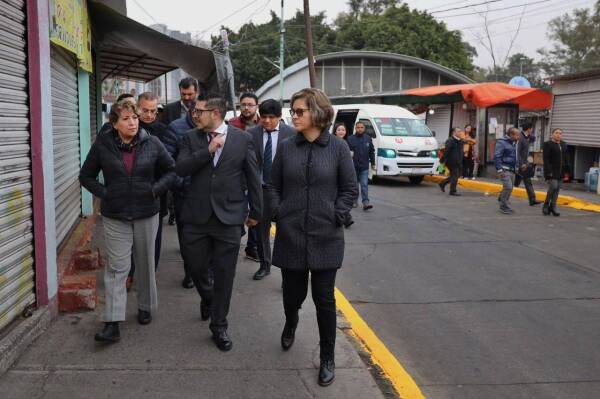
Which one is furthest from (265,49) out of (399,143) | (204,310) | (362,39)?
(204,310)

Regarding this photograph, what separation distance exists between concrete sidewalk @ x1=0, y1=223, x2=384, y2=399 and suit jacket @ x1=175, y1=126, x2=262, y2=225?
3.04ft

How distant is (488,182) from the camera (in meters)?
16.8

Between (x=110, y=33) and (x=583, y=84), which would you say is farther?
(x=583, y=84)

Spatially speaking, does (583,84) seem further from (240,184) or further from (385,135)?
(240,184)

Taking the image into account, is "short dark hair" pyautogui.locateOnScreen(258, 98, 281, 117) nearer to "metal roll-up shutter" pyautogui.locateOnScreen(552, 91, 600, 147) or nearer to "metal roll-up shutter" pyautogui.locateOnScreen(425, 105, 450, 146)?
"metal roll-up shutter" pyautogui.locateOnScreen(552, 91, 600, 147)

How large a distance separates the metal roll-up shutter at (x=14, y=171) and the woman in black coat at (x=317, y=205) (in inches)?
70.6

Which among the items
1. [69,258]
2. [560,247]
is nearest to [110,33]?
[69,258]

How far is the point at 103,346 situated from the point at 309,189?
73.2 inches

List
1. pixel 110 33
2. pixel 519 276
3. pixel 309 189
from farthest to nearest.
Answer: pixel 110 33
pixel 519 276
pixel 309 189

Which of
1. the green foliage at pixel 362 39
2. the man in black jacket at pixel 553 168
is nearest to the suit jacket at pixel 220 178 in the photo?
the man in black jacket at pixel 553 168

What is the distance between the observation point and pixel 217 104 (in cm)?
431

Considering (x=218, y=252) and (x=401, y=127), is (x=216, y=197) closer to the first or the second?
(x=218, y=252)

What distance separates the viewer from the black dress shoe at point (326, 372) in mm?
3826

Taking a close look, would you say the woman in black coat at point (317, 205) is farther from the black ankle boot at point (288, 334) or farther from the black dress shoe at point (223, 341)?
the black dress shoe at point (223, 341)
